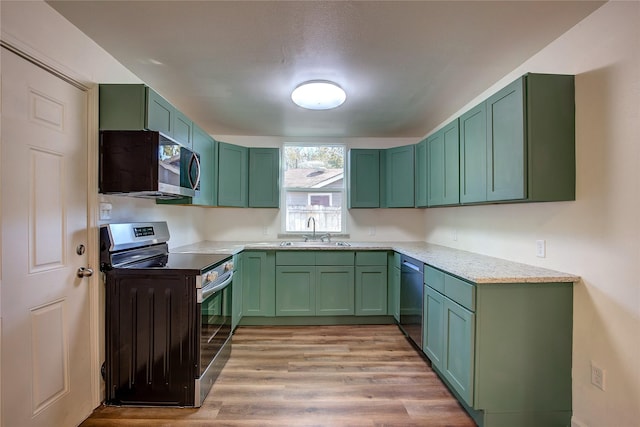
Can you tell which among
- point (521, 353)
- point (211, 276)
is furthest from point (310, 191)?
point (521, 353)

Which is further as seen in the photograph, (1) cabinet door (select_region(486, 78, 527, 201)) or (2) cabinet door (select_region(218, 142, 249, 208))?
(2) cabinet door (select_region(218, 142, 249, 208))

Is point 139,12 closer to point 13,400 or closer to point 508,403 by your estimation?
point 13,400

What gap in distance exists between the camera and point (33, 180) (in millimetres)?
1448

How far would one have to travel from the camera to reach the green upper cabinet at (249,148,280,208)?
356cm

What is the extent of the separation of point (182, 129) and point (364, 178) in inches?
86.0

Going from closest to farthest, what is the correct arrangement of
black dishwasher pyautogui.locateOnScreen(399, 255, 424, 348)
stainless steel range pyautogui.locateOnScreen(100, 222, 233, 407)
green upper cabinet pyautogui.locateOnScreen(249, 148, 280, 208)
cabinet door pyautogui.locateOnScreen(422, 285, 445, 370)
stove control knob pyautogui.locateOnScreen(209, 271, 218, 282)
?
stainless steel range pyautogui.locateOnScreen(100, 222, 233, 407) → stove control knob pyautogui.locateOnScreen(209, 271, 218, 282) → cabinet door pyautogui.locateOnScreen(422, 285, 445, 370) → black dishwasher pyautogui.locateOnScreen(399, 255, 424, 348) → green upper cabinet pyautogui.locateOnScreen(249, 148, 280, 208)

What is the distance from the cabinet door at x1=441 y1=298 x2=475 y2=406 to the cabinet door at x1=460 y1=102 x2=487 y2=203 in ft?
2.90

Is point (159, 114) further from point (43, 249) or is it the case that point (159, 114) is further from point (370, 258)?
point (370, 258)

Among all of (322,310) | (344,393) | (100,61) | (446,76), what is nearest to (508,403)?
(344,393)

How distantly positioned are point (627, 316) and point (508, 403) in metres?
0.80

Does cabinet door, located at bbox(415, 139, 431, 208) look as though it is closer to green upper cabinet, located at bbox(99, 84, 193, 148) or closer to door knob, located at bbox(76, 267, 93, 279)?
green upper cabinet, located at bbox(99, 84, 193, 148)

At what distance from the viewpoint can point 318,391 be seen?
2.01 m

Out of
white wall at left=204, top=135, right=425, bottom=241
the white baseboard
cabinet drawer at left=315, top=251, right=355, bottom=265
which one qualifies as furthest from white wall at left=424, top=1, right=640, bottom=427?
white wall at left=204, top=135, right=425, bottom=241

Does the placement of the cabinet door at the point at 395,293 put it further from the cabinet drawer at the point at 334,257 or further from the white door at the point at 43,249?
the white door at the point at 43,249
